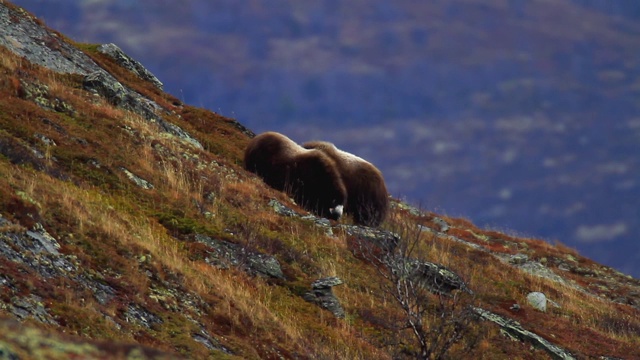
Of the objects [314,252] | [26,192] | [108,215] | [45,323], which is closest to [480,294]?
[314,252]

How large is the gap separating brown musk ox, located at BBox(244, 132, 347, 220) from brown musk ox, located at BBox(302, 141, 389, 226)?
61 cm

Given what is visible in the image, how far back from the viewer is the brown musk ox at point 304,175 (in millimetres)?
25391

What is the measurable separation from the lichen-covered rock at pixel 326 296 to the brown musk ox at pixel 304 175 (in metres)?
8.48

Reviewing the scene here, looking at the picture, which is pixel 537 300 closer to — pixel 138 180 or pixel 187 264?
pixel 138 180

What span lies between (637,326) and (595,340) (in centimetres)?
528

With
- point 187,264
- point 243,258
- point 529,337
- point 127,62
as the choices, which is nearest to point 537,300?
point 529,337

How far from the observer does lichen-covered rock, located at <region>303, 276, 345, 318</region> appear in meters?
16.3

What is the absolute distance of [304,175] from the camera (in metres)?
25.7

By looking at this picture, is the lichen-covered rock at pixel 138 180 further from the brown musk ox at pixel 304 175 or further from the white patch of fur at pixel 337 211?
the white patch of fur at pixel 337 211

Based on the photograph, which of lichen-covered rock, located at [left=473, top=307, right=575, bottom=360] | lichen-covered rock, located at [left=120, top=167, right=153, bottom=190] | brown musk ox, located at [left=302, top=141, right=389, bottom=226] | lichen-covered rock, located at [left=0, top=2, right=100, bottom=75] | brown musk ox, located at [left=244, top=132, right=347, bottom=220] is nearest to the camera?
lichen-covered rock, located at [left=120, top=167, right=153, bottom=190]

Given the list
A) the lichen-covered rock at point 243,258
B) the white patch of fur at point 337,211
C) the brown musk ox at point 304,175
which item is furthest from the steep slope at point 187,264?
the white patch of fur at point 337,211

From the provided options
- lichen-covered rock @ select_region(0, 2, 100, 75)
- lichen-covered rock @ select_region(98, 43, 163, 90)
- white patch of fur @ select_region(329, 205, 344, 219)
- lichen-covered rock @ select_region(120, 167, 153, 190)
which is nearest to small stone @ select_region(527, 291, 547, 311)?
white patch of fur @ select_region(329, 205, 344, 219)

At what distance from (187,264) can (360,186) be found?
43.2 ft

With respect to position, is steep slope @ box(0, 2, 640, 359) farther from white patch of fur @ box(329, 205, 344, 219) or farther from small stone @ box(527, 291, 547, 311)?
white patch of fur @ box(329, 205, 344, 219)
